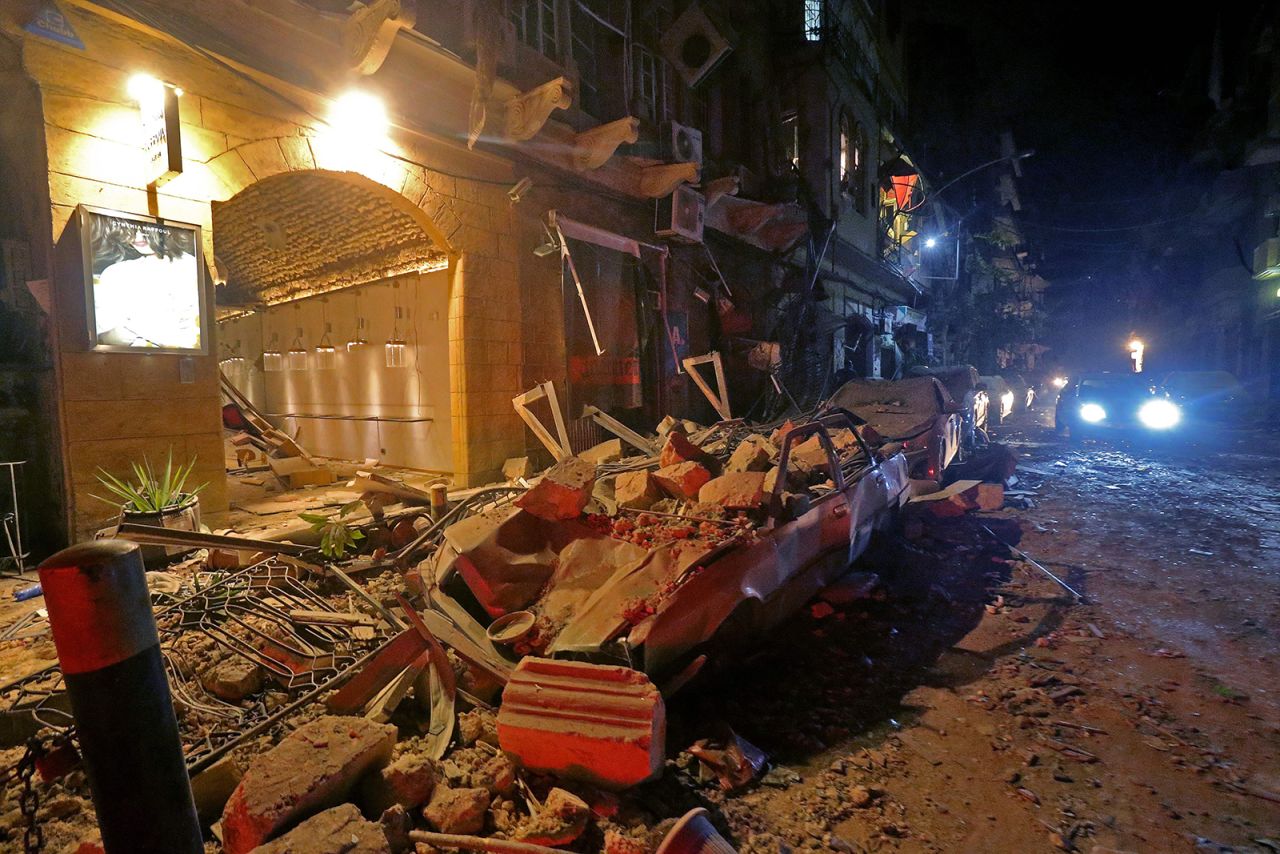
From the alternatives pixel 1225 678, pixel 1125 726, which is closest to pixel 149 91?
pixel 1125 726

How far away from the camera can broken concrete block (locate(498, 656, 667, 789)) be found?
2590mm

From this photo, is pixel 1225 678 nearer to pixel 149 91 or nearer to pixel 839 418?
pixel 839 418

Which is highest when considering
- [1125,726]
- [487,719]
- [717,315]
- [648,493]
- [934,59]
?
[934,59]

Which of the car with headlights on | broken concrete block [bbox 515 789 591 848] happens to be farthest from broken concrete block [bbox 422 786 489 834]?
the car with headlights on

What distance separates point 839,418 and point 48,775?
6498 mm

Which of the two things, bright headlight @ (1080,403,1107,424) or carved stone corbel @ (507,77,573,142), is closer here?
carved stone corbel @ (507,77,573,142)

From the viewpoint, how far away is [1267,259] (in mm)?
18688

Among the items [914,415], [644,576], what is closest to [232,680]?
[644,576]

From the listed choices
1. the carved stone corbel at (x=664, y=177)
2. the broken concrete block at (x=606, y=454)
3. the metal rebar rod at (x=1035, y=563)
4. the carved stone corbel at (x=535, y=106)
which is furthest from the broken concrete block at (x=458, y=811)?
the carved stone corbel at (x=664, y=177)

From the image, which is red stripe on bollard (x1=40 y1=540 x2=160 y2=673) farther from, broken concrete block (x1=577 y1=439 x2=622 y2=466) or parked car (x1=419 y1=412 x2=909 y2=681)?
broken concrete block (x1=577 y1=439 x2=622 y2=466)

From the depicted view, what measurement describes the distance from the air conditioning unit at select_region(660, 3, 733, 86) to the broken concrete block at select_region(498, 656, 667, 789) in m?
11.8

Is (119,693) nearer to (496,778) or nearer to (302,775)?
(302,775)

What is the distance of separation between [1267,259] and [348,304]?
27.6m

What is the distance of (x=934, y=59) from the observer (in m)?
25.5
